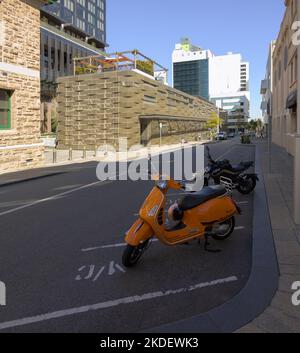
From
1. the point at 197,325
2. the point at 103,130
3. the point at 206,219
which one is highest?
the point at 103,130

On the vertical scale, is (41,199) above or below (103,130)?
below

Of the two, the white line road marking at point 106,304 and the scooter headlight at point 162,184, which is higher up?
the scooter headlight at point 162,184

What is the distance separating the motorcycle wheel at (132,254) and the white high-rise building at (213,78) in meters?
153

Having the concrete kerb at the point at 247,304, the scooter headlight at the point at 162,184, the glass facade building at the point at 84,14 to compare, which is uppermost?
the glass facade building at the point at 84,14

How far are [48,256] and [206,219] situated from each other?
2393 mm

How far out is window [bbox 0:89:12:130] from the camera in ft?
55.5

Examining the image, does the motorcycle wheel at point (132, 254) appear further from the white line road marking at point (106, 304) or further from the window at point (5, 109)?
the window at point (5, 109)

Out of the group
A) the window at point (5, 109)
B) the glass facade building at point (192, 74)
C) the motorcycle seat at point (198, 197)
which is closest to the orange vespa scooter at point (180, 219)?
the motorcycle seat at point (198, 197)

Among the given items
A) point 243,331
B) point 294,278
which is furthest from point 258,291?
point 243,331

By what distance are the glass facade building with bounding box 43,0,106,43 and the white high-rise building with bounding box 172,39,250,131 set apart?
242 ft

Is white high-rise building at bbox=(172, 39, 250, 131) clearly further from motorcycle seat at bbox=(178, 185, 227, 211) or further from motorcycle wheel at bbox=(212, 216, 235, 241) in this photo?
motorcycle seat at bbox=(178, 185, 227, 211)

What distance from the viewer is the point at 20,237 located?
643 cm

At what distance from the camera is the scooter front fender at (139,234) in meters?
4.77

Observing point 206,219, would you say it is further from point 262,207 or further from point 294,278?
point 262,207
